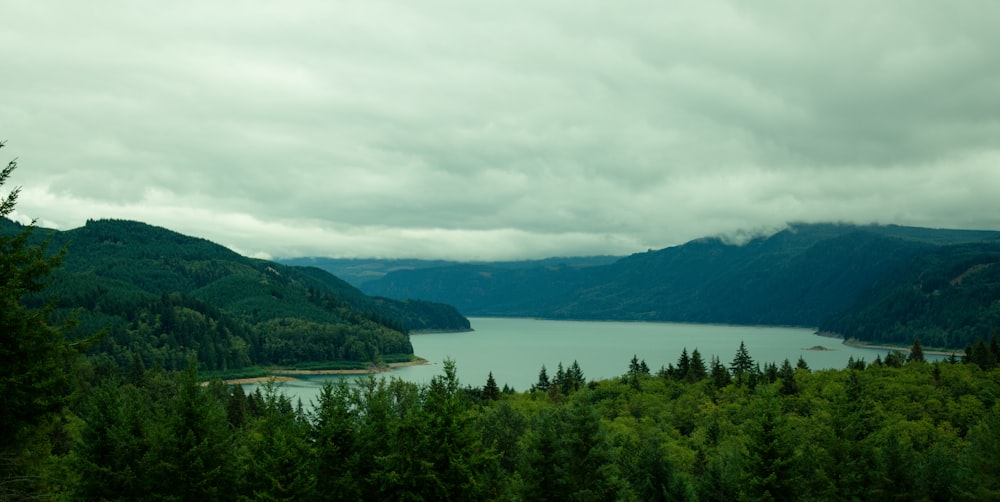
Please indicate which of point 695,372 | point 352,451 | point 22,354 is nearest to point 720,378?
point 695,372

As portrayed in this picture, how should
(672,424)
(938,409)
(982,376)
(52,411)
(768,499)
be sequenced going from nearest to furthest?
(52,411), (768,499), (938,409), (672,424), (982,376)

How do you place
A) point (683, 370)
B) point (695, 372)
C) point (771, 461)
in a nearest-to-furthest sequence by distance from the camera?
point (771, 461) → point (695, 372) → point (683, 370)

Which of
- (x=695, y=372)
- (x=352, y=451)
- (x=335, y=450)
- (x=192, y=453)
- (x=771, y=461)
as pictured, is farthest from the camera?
(x=695, y=372)

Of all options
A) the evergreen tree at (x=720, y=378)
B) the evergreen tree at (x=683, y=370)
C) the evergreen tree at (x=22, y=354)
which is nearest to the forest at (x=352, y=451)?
the evergreen tree at (x=22, y=354)

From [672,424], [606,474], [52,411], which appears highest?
[52,411]

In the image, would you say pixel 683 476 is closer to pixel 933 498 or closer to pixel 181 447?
pixel 933 498

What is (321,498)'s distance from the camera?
1247 inches

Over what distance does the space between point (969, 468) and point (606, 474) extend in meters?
21.4

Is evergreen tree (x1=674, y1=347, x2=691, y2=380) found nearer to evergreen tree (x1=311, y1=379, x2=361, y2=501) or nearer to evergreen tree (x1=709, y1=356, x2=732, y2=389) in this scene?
evergreen tree (x1=709, y1=356, x2=732, y2=389)

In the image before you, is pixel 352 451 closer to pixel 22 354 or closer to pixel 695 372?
pixel 22 354

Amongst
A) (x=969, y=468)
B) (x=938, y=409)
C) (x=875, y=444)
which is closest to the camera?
(x=969, y=468)

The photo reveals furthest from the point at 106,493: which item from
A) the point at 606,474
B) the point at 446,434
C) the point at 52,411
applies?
the point at 606,474

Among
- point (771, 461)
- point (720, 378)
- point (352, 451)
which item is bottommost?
point (720, 378)

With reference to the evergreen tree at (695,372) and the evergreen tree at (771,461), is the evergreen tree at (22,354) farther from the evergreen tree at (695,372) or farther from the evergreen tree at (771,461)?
the evergreen tree at (695,372)
